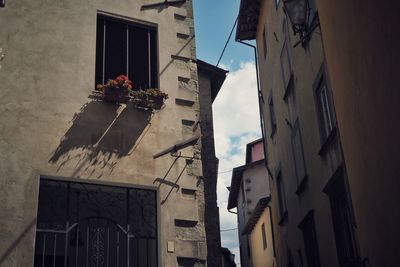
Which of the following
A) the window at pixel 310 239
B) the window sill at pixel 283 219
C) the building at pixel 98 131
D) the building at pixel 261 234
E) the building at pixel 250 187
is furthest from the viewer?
the building at pixel 250 187

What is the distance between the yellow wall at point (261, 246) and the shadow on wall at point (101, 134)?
14.6 metres

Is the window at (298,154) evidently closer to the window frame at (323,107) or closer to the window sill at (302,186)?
the window sill at (302,186)

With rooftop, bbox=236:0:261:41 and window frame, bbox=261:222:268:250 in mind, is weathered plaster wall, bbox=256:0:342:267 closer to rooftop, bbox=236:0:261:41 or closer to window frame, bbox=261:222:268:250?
rooftop, bbox=236:0:261:41

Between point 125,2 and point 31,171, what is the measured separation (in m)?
4.03

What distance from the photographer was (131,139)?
9.47 m

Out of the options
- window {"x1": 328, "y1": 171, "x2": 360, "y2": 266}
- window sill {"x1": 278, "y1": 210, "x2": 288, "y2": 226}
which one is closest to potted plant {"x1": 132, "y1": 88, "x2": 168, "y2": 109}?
window {"x1": 328, "y1": 171, "x2": 360, "y2": 266}

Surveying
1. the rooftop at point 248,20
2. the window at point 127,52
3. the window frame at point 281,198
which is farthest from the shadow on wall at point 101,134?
the rooftop at point 248,20

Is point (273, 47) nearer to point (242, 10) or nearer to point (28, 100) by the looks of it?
point (242, 10)

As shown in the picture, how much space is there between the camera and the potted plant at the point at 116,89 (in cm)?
947

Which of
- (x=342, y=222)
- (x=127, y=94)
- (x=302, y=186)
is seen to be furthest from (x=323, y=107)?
(x=127, y=94)

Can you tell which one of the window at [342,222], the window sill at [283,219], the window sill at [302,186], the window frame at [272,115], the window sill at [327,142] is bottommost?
the window at [342,222]

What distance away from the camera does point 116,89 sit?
31.1 feet

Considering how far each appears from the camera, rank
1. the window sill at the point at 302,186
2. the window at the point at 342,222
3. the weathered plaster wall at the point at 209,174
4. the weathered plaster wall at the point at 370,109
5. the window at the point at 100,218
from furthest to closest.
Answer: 1. the window sill at the point at 302,186
2. the weathered plaster wall at the point at 209,174
3. the window at the point at 342,222
4. the window at the point at 100,218
5. the weathered plaster wall at the point at 370,109

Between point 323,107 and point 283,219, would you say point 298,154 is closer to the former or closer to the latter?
point 323,107
